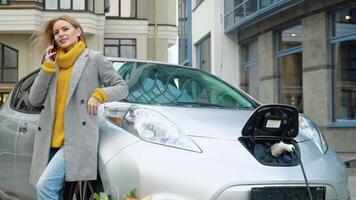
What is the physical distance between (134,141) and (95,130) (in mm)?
340

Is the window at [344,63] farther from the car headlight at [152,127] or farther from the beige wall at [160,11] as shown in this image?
the beige wall at [160,11]

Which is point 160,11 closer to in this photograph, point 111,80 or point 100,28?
point 100,28

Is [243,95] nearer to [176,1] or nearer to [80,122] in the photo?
[80,122]

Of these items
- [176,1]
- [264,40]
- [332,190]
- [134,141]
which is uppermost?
[176,1]

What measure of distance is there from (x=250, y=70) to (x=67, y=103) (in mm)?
15785

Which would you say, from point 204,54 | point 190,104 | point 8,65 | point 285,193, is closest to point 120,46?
point 8,65

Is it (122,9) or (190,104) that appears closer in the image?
(190,104)

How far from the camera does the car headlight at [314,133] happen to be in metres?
4.07

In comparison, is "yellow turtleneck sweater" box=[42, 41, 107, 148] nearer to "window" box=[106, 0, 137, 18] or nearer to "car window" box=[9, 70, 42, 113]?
"car window" box=[9, 70, 42, 113]

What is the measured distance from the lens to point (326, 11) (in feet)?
44.9

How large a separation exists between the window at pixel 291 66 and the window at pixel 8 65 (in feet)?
57.3

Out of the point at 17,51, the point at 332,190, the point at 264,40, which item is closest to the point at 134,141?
the point at 332,190

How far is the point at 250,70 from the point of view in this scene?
758 inches

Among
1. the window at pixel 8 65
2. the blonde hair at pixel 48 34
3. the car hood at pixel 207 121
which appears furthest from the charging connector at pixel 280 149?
the window at pixel 8 65
